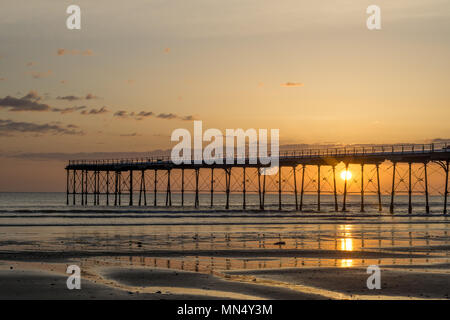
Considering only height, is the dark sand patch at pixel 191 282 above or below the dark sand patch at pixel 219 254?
below

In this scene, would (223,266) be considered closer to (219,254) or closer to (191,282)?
(191,282)

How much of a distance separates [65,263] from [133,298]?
6.44 metres

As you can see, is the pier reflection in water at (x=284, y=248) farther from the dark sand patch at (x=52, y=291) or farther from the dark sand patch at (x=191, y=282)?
the dark sand patch at (x=52, y=291)

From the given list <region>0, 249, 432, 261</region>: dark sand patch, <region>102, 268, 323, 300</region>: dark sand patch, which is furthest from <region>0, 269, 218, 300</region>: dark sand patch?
<region>0, 249, 432, 261</region>: dark sand patch

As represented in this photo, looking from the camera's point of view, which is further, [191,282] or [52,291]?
[191,282]

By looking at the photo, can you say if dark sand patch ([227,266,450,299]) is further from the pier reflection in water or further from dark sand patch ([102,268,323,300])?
the pier reflection in water

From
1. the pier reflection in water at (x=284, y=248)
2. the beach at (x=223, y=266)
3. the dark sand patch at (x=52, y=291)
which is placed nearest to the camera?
the dark sand patch at (x=52, y=291)

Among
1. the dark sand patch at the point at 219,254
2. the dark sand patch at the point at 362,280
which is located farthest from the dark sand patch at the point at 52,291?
the dark sand patch at the point at 219,254

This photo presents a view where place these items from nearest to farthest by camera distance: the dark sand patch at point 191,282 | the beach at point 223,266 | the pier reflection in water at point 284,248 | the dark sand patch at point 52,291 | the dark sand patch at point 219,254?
the dark sand patch at point 52,291, the dark sand patch at point 191,282, the beach at point 223,266, the pier reflection in water at point 284,248, the dark sand patch at point 219,254

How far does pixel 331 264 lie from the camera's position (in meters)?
19.0

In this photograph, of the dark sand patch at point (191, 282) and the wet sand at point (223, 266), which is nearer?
the dark sand patch at point (191, 282)

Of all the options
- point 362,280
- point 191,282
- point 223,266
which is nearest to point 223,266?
point 223,266

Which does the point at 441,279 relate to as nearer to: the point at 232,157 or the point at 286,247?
the point at 286,247

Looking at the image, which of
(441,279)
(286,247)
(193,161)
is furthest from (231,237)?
(193,161)
